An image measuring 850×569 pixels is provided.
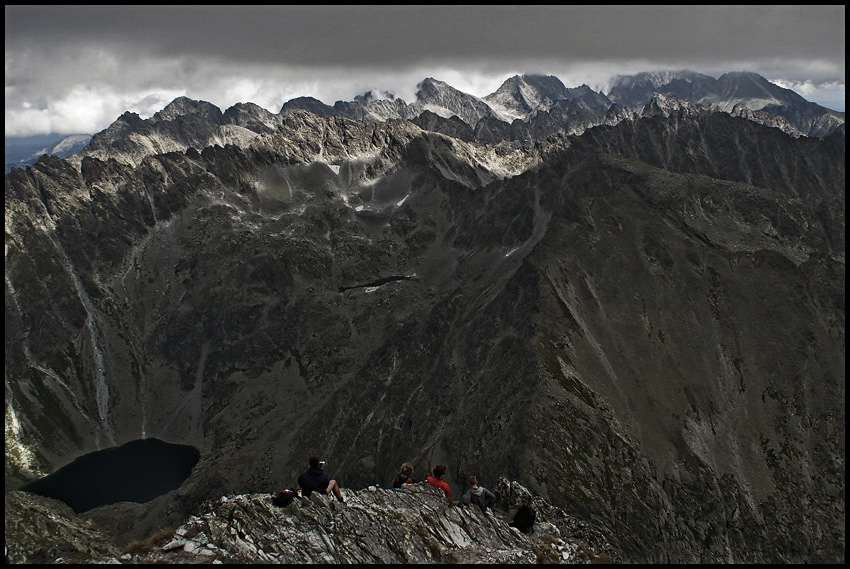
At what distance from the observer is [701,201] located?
492 feet

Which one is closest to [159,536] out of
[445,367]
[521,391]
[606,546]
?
[606,546]

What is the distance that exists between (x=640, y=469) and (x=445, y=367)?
45.7m

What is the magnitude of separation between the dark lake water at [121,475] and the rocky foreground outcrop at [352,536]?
397ft

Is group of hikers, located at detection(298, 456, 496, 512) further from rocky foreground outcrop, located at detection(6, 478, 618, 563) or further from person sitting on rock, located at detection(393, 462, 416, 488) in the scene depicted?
rocky foreground outcrop, located at detection(6, 478, 618, 563)

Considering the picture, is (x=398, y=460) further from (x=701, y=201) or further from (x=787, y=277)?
(x=701, y=201)

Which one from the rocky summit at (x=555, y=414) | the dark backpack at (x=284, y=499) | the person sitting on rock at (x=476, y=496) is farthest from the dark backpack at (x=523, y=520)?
the dark backpack at (x=284, y=499)

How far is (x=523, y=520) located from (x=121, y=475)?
156229 millimetres

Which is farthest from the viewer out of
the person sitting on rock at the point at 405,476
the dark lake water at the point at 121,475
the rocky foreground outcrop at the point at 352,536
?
the dark lake water at the point at 121,475

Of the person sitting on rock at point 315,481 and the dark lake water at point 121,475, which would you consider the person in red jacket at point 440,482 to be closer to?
the person sitting on rock at point 315,481

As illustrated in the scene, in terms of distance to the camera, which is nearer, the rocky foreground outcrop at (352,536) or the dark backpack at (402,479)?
the rocky foreground outcrop at (352,536)

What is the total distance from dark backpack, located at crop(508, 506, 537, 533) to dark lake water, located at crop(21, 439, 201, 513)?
134 metres

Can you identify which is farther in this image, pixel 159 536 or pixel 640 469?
pixel 640 469

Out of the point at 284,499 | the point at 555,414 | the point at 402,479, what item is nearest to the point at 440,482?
the point at 402,479

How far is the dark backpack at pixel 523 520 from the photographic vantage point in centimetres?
3484
